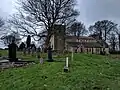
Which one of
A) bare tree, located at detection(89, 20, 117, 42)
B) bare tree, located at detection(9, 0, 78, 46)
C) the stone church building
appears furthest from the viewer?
bare tree, located at detection(89, 20, 117, 42)

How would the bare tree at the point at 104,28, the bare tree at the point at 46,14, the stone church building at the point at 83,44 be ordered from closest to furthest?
the bare tree at the point at 46,14 → the stone church building at the point at 83,44 → the bare tree at the point at 104,28

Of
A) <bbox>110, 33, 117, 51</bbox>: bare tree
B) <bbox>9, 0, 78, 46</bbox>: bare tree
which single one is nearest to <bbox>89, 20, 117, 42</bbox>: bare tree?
<bbox>110, 33, 117, 51</bbox>: bare tree

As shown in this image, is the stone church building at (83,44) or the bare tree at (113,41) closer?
the stone church building at (83,44)

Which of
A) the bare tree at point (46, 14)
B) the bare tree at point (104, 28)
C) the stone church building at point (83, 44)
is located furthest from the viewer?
the bare tree at point (104, 28)

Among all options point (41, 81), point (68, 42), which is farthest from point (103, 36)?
point (41, 81)

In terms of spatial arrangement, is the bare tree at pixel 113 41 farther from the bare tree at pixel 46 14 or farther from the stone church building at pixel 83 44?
the bare tree at pixel 46 14

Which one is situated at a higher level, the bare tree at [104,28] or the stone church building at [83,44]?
the bare tree at [104,28]

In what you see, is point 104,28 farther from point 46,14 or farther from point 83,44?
point 46,14

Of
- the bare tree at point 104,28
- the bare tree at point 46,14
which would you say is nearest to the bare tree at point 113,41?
the bare tree at point 104,28

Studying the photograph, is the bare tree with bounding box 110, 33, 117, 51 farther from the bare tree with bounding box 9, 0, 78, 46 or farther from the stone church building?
the bare tree with bounding box 9, 0, 78, 46

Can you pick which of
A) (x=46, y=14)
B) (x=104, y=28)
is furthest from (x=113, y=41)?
(x=46, y=14)

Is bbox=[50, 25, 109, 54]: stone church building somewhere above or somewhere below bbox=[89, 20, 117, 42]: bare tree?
below

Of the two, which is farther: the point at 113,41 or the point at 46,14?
the point at 113,41

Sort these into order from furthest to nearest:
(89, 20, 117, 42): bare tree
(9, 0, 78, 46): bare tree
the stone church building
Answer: (89, 20, 117, 42): bare tree
the stone church building
(9, 0, 78, 46): bare tree
